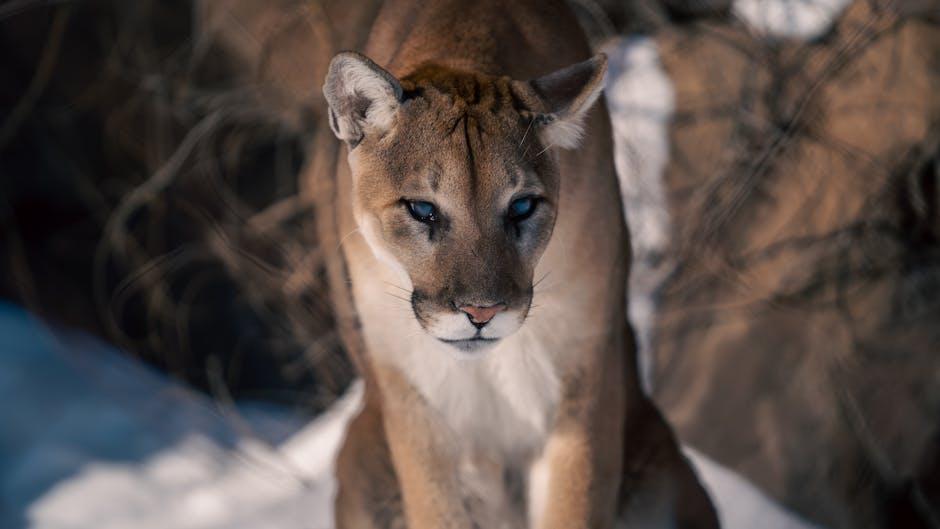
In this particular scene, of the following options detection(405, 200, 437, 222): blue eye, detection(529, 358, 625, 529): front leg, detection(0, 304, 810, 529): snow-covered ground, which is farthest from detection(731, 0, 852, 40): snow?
detection(405, 200, 437, 222): blue eye

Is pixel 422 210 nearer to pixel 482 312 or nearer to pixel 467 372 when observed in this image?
pixel 482 312

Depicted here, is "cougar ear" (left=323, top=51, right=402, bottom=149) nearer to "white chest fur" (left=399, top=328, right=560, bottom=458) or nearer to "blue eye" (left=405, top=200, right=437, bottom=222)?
"blue eye" (left=405, top=200, right=437, bottom=222)

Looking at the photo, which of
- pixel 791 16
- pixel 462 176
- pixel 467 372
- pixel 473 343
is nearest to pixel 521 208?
pixel 462 176

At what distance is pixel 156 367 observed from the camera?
15.7 feet

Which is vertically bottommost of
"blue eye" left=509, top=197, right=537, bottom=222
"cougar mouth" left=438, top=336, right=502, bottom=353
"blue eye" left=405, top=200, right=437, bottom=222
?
"cougar mouth" left=438, top=336, right=502, bottom=353

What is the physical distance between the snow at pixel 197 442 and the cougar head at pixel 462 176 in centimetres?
160

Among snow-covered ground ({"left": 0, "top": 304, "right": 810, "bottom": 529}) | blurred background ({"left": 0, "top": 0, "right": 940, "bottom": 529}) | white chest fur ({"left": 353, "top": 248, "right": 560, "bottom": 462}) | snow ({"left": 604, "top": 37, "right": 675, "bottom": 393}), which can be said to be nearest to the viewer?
white chest fur ({"left": 353, "top": 248, "right": 560, "bottom": 462})

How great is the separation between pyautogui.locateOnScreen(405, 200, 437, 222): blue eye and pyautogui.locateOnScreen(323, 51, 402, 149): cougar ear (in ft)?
0.49

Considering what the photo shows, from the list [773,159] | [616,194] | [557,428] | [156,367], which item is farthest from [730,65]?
[156,367]

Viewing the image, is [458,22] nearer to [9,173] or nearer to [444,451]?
[444,451]

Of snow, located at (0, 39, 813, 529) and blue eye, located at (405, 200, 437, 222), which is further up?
blue eye, located at (405, 200, 437, 222)

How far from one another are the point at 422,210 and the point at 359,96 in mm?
225

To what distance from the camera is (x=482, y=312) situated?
1721mm

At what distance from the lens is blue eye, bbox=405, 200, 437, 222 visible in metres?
1.77
